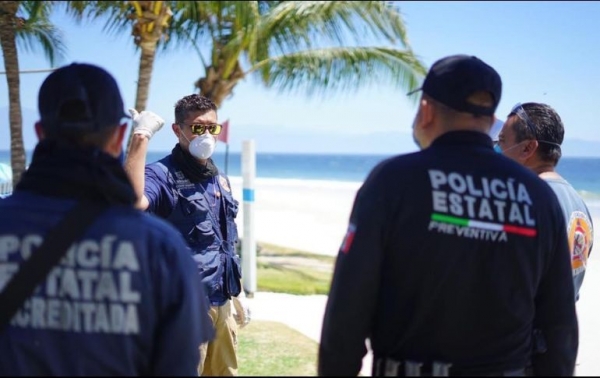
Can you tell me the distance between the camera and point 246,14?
8531 mm

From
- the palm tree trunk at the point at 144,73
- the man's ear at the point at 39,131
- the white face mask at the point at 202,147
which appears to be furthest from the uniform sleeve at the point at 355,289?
the palm tree trunk at the point at 144,73

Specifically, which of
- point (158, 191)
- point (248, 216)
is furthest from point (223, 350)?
point (248, 216)

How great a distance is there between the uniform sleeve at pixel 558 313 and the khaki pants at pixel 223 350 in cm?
186

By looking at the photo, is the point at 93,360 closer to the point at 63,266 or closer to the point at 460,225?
the point at 63,266

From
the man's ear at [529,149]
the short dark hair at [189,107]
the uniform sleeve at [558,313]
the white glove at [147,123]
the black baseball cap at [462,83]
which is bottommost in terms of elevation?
the uniform sleeve at [558,313]

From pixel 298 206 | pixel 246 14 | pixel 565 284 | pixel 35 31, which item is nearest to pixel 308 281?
pixel 246 14

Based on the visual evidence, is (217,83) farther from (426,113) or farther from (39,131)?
(39,131)

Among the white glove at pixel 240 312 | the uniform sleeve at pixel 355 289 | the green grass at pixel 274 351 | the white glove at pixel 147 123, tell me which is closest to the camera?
the uniform sleeve at pixel 355 289

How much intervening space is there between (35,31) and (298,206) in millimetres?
15949

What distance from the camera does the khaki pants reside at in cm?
355

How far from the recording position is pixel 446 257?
1.91 metres

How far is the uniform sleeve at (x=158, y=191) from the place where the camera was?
332 centimetres

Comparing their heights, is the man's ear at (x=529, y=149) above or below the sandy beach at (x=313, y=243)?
above

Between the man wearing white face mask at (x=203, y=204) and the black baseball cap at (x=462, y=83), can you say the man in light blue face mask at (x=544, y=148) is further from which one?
the man wearing white face mask at (x=203, y=204)
